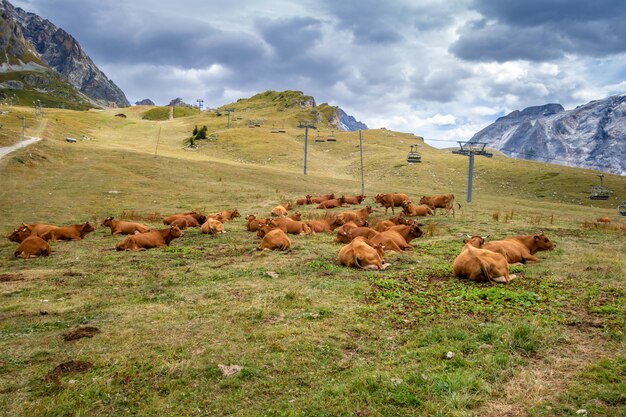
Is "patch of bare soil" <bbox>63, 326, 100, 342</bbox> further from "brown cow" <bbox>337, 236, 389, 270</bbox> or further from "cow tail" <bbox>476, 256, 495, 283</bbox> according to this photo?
"cow tail" <bbox>476, 256, 495, 283</bbox>

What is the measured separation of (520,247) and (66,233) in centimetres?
1729

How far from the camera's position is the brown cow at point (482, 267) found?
10.8 metres

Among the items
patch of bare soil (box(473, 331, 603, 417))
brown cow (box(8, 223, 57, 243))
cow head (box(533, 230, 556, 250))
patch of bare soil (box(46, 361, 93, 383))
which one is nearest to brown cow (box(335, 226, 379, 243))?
cow head (box(533, 230, 556, 250))

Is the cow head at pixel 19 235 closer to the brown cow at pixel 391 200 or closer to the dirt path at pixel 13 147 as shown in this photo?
the brown cow at pixel 391 200

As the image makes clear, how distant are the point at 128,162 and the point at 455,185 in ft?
125

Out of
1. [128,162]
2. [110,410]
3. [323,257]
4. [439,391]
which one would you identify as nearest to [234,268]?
[323,257]

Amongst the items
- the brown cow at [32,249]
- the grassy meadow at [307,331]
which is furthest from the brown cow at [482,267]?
the brown cow at [32,249]

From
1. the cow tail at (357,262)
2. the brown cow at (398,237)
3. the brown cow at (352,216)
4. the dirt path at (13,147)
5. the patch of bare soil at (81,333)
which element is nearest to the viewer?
the patch of bare soil at (81,333)

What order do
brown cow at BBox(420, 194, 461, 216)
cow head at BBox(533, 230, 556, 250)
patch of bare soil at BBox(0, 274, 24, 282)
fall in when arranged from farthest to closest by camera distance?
brown cow at BBox(420, 194, 461, 216) < cow head at BBox(533, 230, 556, 250) < patch of bare soil at BBox(0, 274, 24, 282)

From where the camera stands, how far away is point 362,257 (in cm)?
1288

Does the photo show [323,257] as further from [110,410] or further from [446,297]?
[110,410]

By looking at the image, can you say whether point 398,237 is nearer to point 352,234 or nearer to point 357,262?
point 352,234

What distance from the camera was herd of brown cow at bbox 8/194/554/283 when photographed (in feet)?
36.8

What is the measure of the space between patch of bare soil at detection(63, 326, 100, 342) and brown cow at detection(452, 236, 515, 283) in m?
8.37
